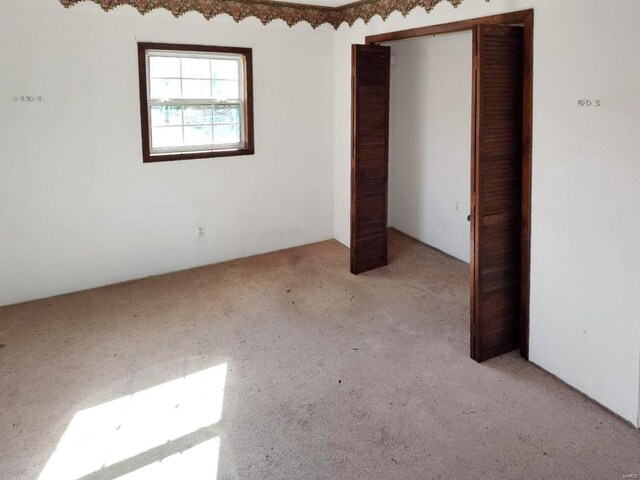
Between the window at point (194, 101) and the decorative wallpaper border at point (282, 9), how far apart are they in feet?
1.03

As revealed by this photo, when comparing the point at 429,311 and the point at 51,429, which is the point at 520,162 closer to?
the point at 429,311

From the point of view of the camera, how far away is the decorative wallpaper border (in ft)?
14.0

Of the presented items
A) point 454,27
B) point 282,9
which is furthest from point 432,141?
point 282,9

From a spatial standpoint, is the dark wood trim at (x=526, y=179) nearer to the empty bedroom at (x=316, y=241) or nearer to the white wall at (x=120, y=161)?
the empty bedroom at (x=316, y=241)

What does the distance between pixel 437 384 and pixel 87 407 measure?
197cm

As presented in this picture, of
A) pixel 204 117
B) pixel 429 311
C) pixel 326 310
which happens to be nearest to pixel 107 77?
pixel 204 117

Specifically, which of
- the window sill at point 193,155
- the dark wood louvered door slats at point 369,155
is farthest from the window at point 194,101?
the dark wood louvered door slats at point 369,155

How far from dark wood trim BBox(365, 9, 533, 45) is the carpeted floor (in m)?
2.07

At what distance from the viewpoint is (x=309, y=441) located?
256cm

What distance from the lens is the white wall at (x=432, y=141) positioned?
16.6 feet

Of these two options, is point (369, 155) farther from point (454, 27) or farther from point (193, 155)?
point (193, 155)

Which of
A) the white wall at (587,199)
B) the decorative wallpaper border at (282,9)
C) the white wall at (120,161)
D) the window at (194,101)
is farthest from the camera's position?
the window at (194,101)

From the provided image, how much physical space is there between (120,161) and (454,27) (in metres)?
2.93

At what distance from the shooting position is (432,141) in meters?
5.52
